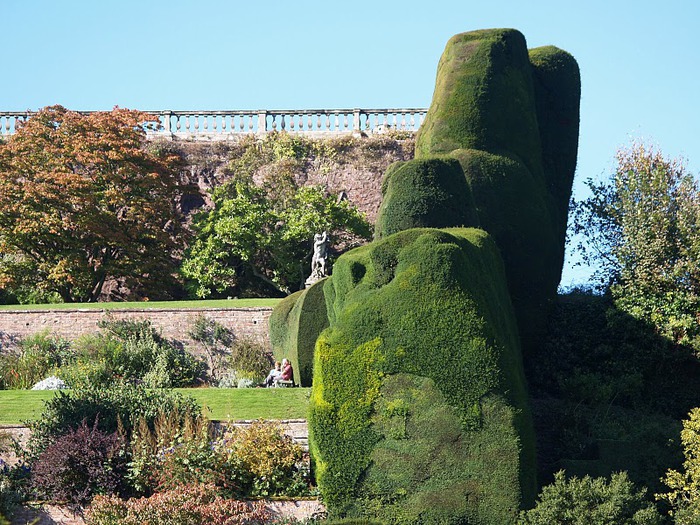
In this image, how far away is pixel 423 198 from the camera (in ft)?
60.5

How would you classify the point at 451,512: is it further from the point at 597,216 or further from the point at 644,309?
the point at 597,216

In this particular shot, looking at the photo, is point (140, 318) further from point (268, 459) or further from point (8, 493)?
point (268, 459)

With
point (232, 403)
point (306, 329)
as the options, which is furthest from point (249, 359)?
point (232, 403)

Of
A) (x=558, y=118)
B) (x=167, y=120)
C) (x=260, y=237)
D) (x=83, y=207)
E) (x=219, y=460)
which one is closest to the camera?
(x=219, y=460)

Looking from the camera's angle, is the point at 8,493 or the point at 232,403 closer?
the point at 8,493

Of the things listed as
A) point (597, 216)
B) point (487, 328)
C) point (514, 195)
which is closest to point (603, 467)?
point (487, 328)

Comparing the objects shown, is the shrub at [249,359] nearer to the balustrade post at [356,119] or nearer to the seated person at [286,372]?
the seated person at [286,372]

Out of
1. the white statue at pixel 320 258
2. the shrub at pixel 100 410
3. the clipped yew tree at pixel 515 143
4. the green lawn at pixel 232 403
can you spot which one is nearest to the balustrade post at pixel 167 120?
the white statue at pixel 320 258

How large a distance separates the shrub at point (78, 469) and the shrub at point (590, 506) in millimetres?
5864

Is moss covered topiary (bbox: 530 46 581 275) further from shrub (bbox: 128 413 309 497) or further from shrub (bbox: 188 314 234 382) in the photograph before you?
shrub (bbox: 128 413 309 497)

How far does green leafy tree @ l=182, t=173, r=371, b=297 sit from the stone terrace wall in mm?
5190

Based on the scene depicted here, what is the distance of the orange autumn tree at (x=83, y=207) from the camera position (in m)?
29.6

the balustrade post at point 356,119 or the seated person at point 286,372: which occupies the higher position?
the balustrade post at point 356,119

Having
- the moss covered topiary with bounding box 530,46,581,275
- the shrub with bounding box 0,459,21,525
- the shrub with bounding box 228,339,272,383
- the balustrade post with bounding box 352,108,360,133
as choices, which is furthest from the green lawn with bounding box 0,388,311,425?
the balustrade post with bounding box 352,108,360,133
